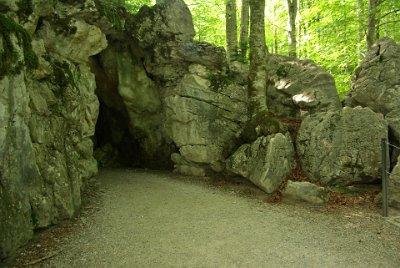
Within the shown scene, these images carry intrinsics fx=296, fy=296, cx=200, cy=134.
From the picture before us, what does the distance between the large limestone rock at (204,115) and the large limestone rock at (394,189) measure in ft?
18.3

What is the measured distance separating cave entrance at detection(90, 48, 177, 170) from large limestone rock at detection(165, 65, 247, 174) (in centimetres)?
105

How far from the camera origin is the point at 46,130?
24.0ft

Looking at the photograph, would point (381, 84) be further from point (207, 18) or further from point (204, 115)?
point (207, 18)

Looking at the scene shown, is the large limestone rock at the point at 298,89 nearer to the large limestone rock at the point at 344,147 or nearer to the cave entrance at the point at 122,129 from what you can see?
the large limestone rock at the point at 344,147

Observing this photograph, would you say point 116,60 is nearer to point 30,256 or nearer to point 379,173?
point 30,256

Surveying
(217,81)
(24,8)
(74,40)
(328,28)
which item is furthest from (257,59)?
(24,8)

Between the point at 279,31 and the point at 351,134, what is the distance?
14347 mm

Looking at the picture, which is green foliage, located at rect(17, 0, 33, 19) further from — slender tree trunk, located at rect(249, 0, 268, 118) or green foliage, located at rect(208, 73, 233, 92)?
slender tree trunk, located at rect(249, 0, 268, 118)

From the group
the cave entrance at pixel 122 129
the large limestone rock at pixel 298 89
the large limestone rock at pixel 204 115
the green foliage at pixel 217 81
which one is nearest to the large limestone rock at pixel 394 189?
the large limestone rock at pixel 298 89

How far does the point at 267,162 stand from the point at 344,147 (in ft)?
8.19

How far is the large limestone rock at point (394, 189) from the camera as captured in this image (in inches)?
309

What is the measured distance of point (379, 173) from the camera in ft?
29.9

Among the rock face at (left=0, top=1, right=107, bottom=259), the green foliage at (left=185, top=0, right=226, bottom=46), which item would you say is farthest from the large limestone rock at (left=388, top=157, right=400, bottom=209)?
the green foliage at (left=185, top=0, right=226, bottom=46)

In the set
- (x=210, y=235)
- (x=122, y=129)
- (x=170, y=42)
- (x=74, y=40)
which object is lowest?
(x=210, y=235)
